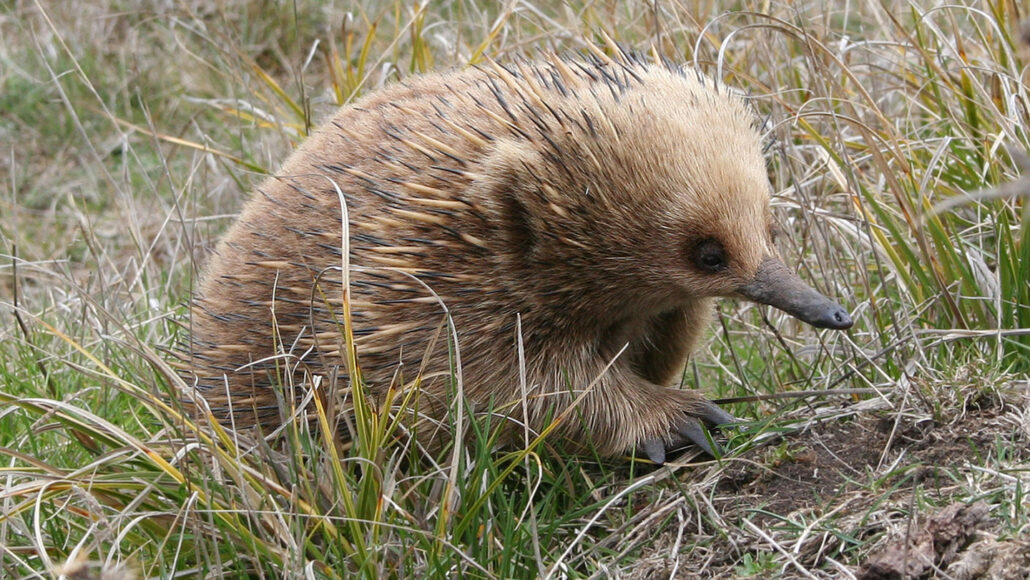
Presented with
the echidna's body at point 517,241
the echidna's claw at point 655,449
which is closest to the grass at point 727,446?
the echidna's claw at point 655,449

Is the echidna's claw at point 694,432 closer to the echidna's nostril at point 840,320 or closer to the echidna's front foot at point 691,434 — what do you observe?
the echidna's front foot at point 691,434

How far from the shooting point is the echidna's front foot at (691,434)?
9.36ft

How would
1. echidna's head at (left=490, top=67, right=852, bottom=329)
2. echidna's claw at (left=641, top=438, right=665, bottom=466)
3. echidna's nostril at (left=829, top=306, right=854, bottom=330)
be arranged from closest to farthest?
echidna's nostril at (left=829, top=306, right=854, bottom=330) < echidna's head at (left=490, top=67, right=852, bottom=329) < echidna's claw at (left=641, top=438, right=665, bottom=466)

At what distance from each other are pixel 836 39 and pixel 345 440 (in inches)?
119

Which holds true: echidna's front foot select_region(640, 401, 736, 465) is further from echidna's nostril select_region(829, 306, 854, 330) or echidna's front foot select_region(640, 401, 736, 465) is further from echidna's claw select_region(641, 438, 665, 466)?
echidna's nostril select_region(829, 306, 854, 330)

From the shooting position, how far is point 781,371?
3664 millimetres

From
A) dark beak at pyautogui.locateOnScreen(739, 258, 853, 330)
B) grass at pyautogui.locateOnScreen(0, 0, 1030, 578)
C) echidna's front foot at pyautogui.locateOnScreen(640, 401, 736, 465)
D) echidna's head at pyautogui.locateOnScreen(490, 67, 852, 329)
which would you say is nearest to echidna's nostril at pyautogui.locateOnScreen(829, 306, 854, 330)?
dark beak at pyautogui.locateOnScreen(739, 258, 853, 330)

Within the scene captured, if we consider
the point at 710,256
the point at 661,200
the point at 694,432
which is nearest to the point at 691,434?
the point at 694,432

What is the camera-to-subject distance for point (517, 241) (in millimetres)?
2713

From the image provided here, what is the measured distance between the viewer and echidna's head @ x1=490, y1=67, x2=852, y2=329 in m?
2.54

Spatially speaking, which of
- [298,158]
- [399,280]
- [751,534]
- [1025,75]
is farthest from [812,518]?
[1025,75]

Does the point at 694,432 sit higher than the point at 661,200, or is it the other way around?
the point at 661,200

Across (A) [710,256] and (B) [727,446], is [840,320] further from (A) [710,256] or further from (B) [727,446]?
Answer: (B) [727,446]

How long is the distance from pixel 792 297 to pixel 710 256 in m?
0.22
